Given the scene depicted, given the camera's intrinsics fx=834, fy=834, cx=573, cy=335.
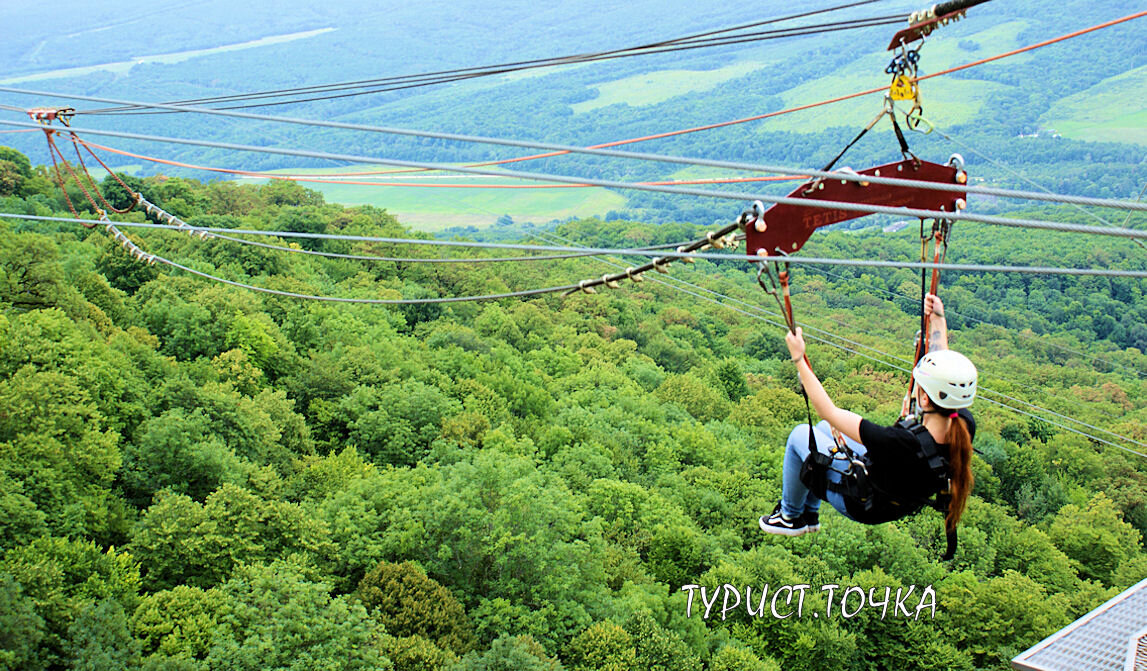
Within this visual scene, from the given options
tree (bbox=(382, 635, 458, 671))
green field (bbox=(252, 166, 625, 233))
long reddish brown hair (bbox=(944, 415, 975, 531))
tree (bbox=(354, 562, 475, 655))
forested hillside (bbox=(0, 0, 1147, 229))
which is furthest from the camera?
forested hillside (bbox=(0, 0, 1147, 229))

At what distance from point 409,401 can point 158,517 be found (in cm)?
1374

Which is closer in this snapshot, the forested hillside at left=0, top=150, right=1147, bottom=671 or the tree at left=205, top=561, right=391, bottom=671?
the tree at left=205, top=561, right=391, bottom=671

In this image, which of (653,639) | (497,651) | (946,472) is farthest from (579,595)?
(946,472)

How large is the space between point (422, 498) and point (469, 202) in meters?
106

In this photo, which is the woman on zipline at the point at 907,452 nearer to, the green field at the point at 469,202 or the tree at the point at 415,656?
the tree at the point at 415,656

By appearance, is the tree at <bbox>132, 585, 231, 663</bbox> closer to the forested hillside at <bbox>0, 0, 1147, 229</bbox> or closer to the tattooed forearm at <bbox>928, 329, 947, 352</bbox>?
the tattooed forearm at <bbox>928, 329, 947, 352</bbox>

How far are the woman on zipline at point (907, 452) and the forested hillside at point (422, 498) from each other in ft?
41.7

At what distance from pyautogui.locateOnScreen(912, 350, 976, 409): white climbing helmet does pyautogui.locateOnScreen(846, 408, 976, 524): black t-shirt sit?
11.8 inches

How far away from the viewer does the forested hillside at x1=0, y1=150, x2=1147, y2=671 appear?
17.5 metres

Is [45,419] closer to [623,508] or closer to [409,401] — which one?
[409,401]

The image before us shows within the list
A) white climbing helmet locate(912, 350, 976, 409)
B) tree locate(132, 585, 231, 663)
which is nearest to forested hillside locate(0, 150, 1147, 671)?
tree locate(132, 585, 231, 663)

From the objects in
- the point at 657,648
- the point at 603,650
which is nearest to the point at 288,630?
the point at 603,650

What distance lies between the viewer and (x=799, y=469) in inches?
279

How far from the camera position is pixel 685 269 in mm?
84312
